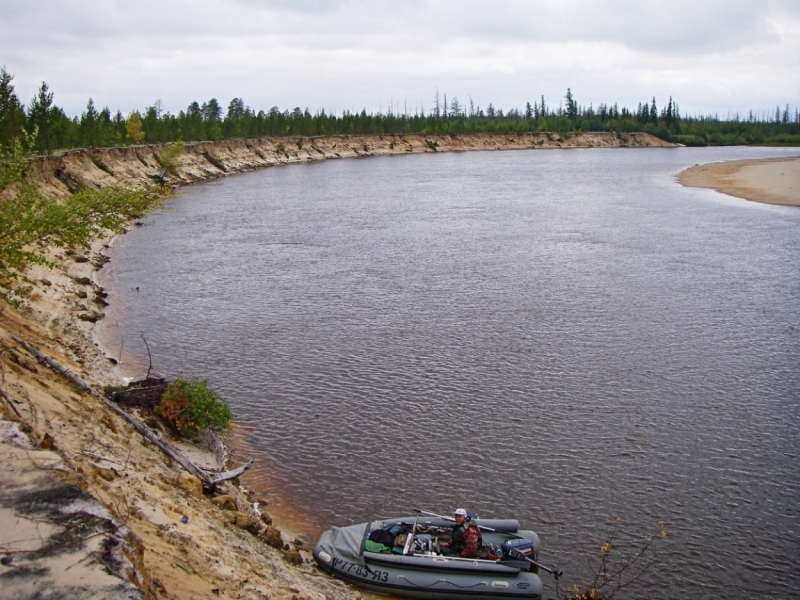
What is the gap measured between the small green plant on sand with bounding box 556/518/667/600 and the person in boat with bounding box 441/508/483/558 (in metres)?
2.22

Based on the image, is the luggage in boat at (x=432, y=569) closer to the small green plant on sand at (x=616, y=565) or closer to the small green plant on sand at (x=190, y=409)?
the small green plant on sand at (x=616, y=565)

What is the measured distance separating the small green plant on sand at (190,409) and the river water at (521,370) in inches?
54.1

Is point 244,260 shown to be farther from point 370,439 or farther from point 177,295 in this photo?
point 370,439

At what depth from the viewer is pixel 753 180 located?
4011 inches

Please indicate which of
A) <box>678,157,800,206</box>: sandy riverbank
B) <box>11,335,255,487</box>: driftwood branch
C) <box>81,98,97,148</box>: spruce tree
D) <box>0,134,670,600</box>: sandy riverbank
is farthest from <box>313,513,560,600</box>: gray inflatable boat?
<box>81,98,97,148</box>: spruce tree

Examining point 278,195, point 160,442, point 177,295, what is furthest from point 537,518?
point 278,195

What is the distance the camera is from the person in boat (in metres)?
17.4

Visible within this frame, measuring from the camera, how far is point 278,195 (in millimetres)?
91625

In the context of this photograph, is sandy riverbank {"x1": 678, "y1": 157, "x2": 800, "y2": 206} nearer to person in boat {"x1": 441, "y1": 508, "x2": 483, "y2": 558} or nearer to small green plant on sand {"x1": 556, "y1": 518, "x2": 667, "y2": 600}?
small green plant on sand {"x1": 556, "y1": 518, "x2": 667, "y2": 600}

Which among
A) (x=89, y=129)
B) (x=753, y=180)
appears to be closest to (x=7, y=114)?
(x=89, y=129)

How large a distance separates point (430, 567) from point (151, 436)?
843cm

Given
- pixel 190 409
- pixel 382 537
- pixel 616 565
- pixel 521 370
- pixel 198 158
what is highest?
pixel 198 158

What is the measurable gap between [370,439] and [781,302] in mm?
25589

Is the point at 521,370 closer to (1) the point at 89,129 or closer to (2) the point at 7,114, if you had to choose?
(2) the point at 7,114
